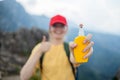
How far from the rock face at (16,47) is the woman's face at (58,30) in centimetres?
583

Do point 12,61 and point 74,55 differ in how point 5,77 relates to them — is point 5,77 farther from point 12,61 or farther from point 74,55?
point 74,55

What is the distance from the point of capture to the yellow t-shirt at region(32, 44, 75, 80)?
2.31 m

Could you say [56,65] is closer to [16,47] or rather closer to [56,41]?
[56,41]

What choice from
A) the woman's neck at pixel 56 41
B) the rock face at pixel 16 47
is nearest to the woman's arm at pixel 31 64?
the woman's neck at pixel 56 41

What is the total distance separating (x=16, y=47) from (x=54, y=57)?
6.25 m

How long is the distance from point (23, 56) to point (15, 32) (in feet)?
1.82

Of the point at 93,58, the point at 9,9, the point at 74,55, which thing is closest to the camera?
the point at 74,55

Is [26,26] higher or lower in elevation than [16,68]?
higher

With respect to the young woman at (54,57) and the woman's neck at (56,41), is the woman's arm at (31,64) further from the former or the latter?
the woman's neck at (56,41)

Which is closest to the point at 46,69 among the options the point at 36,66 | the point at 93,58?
the point at 36,66

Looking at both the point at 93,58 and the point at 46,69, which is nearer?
the point at 46,69

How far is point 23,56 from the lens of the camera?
8414 millimetres

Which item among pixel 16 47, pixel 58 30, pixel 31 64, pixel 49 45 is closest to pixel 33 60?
pixel 31 64

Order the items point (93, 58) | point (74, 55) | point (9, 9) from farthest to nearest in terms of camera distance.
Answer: point (9, 9) < point (93, 58) < point (74, 55)
